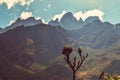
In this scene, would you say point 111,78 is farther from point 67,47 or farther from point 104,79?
point 67,47

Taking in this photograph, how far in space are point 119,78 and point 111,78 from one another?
34 centimetres

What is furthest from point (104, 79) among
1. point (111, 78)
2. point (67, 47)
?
point (67, 47)

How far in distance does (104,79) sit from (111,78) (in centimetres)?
35

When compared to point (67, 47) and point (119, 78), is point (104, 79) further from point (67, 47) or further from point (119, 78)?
point (67, 47)

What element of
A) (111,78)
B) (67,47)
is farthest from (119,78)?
(67,47)

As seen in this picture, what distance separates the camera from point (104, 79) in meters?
12.2

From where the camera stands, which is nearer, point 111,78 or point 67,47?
point 67,47

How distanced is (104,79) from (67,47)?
3855mm

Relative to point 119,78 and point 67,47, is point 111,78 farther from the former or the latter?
point 67,47

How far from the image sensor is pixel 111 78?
1201 centimetres

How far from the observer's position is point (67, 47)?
29.9ft

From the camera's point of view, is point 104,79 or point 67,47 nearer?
point 67,47

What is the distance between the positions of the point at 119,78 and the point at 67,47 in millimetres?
3880
